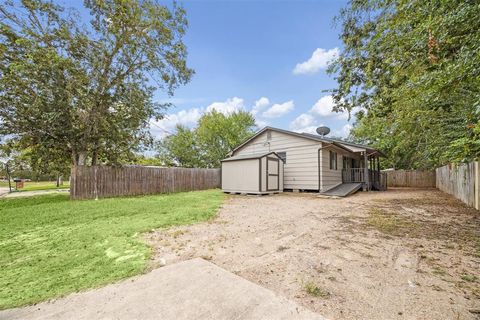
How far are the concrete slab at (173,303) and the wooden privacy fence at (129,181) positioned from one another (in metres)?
8.73

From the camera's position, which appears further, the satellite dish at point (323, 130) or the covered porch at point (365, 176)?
the satellite dish at point (323, 130)

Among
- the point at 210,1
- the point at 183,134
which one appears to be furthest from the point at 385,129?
the point at 183,134

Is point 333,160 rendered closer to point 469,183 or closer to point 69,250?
point 469,183

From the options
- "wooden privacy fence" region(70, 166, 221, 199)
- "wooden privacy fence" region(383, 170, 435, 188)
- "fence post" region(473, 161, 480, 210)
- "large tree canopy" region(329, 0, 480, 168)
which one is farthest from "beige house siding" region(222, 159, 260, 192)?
"wooden privacy fence" region(383, 170, 435, 188)

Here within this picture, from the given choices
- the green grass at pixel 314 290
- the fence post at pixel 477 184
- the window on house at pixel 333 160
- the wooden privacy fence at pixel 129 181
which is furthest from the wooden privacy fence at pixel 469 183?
the wooden privacy fence at pixel 129 181

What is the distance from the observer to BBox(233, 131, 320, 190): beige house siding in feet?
39.2

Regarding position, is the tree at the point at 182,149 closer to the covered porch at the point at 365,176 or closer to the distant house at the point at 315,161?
the distant house at the point at 315,161

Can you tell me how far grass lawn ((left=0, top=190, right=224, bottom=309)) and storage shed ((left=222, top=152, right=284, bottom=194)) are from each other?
565 centimetres

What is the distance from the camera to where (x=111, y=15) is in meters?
9.93

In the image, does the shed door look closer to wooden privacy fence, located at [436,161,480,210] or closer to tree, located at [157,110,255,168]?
wooden privacy fence, located at [436,161,480,210]

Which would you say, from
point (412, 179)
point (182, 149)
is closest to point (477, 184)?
point (412, 179)

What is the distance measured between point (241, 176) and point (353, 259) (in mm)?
9134

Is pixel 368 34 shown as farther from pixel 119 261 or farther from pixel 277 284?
pixel 119 261

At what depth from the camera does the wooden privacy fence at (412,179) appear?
17531 millimetres
